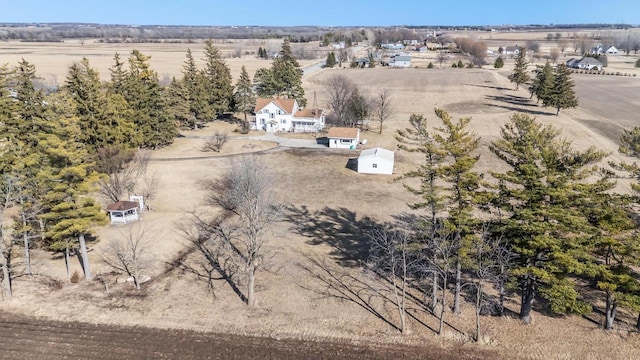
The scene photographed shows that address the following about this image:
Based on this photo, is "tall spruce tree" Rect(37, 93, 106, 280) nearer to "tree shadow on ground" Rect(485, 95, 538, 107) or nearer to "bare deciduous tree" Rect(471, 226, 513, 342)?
"bare deciduous tree" Rect(471, 226, 513, 342)

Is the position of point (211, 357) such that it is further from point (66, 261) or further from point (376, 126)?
point (376, 126)

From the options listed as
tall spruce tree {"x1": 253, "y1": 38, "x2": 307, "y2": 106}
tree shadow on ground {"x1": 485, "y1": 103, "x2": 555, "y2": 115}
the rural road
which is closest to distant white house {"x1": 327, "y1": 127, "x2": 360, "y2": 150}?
the rural road

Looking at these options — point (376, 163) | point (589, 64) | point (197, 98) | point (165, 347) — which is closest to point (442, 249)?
point (165, 347)

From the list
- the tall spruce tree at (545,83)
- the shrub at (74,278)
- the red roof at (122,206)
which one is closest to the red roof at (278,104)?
the red roof at (122,206)

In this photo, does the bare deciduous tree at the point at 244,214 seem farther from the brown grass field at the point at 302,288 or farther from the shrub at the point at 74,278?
the shrub at the point at 74,278

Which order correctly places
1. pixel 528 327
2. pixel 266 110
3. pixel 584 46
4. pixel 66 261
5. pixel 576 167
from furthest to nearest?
pixel 584 46 → pixel 266 110 → pixel 66 261 → pixel 528 327 → pixel 576 167

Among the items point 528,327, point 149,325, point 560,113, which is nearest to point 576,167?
point 528,327
